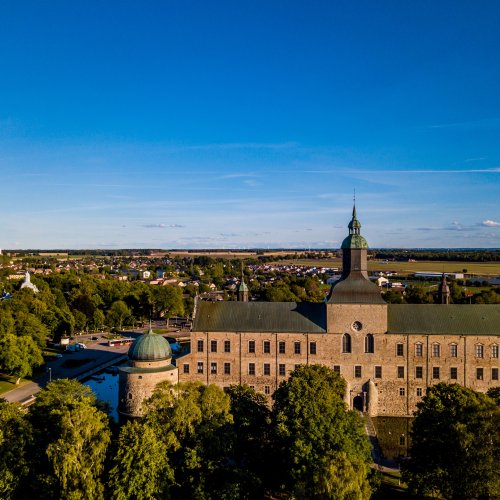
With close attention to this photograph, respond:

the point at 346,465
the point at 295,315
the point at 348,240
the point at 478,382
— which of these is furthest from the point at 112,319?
the point at 346,465

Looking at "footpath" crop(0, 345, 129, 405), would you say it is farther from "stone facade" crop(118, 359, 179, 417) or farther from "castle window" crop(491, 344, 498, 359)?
"castle window" crop(491, 344, 498, 359)

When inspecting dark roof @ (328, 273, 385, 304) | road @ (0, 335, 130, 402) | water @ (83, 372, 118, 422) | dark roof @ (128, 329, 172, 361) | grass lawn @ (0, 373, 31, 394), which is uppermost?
dark roof @ (328, 273, 385, 304)

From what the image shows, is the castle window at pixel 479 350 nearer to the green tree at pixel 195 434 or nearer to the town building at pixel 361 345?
the town building at pixel 361 345

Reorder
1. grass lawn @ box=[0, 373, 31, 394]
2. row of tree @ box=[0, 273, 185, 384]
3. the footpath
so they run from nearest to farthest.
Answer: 1. the footpath
2. grass lawn @ box=[0, 373, 31, 394]
3. row of tree @ box=[0, 273, 185, 384]

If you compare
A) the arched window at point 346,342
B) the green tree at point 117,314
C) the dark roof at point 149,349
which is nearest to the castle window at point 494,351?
the arched window at point 346,342

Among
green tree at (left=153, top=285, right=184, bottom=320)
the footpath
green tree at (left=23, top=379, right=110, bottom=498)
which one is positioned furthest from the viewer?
green tree at (left=153, top=285, right=184, bottom=320)

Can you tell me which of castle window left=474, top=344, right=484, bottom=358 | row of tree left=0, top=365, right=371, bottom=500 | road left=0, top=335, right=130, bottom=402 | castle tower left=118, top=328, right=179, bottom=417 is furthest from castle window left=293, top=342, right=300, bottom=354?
road left=0, top=335, right=130, bottom=402

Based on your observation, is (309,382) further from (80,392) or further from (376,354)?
(80,392)

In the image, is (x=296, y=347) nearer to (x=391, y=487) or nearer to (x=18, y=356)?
(x=391, y=487)
